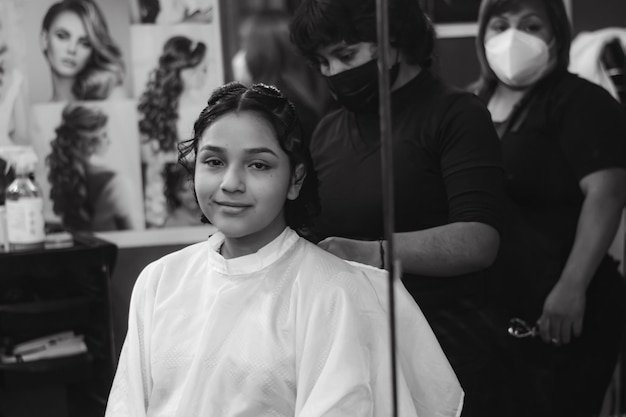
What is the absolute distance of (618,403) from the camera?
2.00 metres

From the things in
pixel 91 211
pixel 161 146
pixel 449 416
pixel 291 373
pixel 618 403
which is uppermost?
pixel 161 146

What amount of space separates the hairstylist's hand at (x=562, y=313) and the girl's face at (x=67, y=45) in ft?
4.37

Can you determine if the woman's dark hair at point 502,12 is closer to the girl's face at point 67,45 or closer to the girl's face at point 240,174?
the girl's face at point 240,174

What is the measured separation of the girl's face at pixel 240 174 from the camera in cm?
128

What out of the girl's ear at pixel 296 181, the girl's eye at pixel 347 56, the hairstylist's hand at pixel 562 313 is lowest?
the hairstylist's hand at pixel 562 313

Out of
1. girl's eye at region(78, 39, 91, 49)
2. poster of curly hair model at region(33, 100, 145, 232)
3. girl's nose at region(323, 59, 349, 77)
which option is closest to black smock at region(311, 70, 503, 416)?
girl's nose at region(323, 59, 349, 77)

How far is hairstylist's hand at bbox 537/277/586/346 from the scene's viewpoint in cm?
182

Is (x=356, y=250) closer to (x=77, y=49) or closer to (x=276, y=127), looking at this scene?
(x=276, y=127)

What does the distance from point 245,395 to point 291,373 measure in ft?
0.27

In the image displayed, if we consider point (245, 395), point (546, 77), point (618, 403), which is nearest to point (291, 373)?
point (245, 395)

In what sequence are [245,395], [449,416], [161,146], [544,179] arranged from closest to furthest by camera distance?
[245,395]
[449,416]
[544,179]
[161,146]

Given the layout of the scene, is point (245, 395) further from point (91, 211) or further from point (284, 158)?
point (91, 211)

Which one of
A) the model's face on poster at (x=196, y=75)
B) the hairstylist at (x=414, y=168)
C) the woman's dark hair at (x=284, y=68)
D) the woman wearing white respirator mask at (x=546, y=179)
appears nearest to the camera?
the hairstylist at (x=414, y=168)

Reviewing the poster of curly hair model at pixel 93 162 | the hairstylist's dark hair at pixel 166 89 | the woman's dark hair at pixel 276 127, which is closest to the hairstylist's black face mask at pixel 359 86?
the woman's dark hair at pixel 276 127
